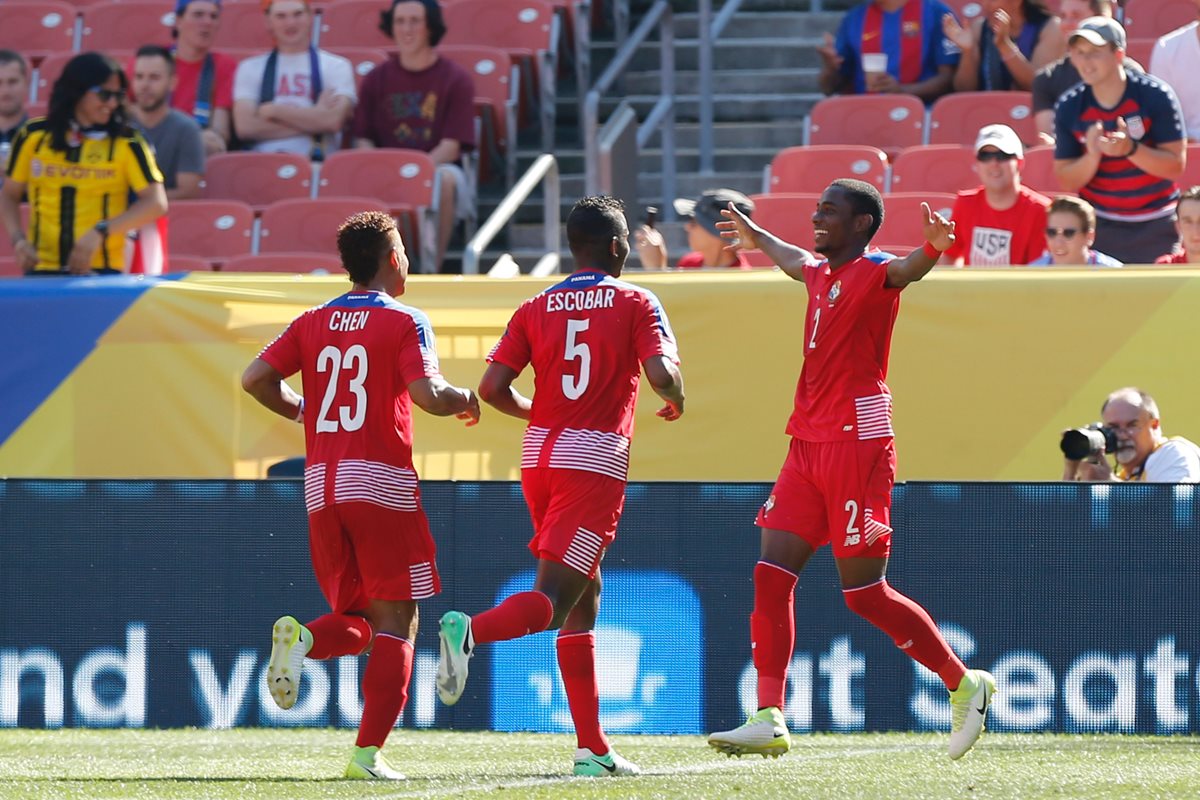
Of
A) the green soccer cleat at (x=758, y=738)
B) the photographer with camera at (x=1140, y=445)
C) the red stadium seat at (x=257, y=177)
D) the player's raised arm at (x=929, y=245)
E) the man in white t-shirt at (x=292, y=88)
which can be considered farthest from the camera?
the man in white t-shirt at (x=292, y=88)

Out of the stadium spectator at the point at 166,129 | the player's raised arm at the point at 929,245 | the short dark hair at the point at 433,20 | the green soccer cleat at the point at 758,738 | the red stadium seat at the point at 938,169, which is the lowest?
the green soccer cleat at the point at 758,738

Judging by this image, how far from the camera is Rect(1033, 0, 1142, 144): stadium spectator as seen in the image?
10.9 meters

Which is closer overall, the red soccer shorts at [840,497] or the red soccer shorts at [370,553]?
the red soccer shorts at [370,553]

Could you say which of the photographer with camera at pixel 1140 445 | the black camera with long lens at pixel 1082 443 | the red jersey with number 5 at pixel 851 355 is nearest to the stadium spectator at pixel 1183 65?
the photographer with camera at pixel 1140 445

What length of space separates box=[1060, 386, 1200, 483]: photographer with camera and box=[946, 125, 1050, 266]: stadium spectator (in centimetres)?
156

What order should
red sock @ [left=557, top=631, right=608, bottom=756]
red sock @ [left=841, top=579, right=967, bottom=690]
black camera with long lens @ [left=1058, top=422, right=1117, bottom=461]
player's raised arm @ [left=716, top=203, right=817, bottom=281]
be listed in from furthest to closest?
black camera with long lens @ [left=1058, top=422, right=1117, bottom=461], player's raised arm @ [left=716, top=203, right=817, bottom=281], red sock @ [left=841, top=579, right=967, bottom=690], red sock @ [left=557, top=631, right=608, bottom=756]

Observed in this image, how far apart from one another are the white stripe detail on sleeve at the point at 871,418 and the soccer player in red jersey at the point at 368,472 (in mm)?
1192

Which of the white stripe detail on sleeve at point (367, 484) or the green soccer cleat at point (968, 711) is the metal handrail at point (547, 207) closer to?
the white stripe detail on sleeve at point (367, 484)

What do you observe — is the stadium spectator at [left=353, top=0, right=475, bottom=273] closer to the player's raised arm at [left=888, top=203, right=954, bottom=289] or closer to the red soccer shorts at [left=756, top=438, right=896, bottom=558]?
the red soccer shorts at [left=756, top=438, right=896, bottom=558]

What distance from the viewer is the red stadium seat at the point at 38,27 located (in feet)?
47.4

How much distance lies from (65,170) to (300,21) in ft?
10.2

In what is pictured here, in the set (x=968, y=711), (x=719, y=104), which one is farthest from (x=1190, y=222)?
(x=719, y=104)

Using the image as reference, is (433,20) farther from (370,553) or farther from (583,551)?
(583,551)

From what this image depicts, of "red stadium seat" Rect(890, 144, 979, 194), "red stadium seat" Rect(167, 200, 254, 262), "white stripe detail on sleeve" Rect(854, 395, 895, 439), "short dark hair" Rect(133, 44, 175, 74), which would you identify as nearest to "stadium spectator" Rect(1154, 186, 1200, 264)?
"red stadium seat" Rect(890, 144, 979, 194)
